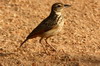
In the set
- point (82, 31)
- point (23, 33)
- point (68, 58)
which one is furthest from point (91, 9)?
point (68, 58)

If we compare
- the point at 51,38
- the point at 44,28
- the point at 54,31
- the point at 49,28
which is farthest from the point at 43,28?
the point at 51,38

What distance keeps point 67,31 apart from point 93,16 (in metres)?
1.60

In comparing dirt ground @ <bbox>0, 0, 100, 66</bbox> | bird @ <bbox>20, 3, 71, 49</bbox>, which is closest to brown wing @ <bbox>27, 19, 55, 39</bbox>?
bird @ <bbox>20, 3, 71, 49</bbox>

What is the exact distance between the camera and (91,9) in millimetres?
13094

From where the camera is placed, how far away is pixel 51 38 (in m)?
10.9

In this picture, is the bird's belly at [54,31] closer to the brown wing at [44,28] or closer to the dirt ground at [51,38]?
the brown wing at [44,28]

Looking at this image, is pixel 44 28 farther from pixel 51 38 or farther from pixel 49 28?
pixel 51 38

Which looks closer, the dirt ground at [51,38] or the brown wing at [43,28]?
the dirt ground at [51,38]

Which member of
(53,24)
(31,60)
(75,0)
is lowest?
(75,0)

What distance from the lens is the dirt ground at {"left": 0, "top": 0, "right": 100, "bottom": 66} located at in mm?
9344

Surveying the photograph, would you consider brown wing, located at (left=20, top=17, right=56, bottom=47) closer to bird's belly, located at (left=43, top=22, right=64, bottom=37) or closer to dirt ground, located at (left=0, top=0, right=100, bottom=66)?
bird's belly, located at (left=43, top=22, right=64, bottom=37)

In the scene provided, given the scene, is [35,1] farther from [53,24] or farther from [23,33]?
[53,24]

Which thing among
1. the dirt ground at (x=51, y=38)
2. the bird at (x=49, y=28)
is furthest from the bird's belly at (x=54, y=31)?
the dirt ground at (x=51, y=38)

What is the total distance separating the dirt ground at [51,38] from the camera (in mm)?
9344
